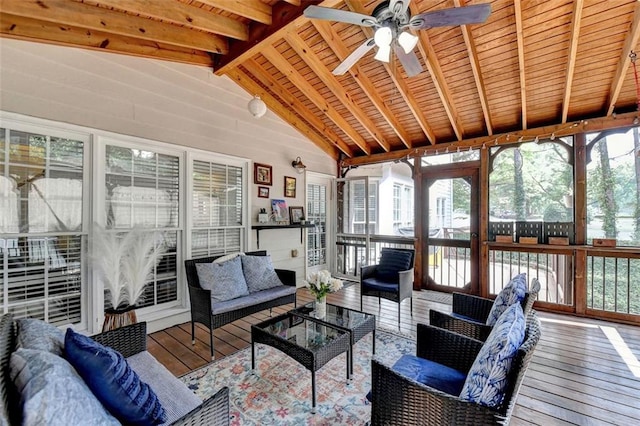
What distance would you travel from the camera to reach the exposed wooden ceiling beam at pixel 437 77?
3252 mm

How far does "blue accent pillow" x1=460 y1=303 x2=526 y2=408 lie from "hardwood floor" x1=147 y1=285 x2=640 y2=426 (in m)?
1.17

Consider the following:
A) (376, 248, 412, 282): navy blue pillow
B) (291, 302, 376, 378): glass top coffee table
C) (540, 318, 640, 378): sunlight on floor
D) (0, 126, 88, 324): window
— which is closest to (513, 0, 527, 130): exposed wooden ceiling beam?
(376, 248, 412, 282): navy blue pillow

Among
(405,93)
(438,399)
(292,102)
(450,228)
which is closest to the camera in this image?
(438,399)

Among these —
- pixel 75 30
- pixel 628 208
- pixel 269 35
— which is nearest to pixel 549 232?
pixel 628 208

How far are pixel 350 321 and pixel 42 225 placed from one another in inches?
121

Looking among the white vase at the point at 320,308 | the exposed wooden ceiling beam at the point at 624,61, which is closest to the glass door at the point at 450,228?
the exposed wooden ceiling beam at the point at 624,61

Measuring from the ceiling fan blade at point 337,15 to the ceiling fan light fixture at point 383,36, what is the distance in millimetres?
124

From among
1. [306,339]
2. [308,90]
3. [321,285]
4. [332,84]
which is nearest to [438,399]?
[306,339]

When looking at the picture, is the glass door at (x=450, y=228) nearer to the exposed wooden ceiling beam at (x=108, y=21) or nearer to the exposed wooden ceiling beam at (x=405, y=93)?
the exposed wooden ceiling beam at (x=405, y=93)

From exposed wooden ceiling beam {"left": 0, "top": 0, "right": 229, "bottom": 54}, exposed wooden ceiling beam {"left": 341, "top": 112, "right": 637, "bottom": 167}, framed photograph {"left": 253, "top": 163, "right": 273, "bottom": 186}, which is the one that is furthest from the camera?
framed photograph {"left": 253, "top": 163, "right": 273, "bottom": 186}

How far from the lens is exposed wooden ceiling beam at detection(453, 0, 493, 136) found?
3096 mm

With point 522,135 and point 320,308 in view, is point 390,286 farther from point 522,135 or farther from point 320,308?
point 522,135

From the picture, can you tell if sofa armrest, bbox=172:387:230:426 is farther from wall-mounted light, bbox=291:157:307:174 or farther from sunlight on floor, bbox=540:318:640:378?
wall-mounted light, bbox=291:157:307:174

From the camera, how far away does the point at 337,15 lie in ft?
7.00
